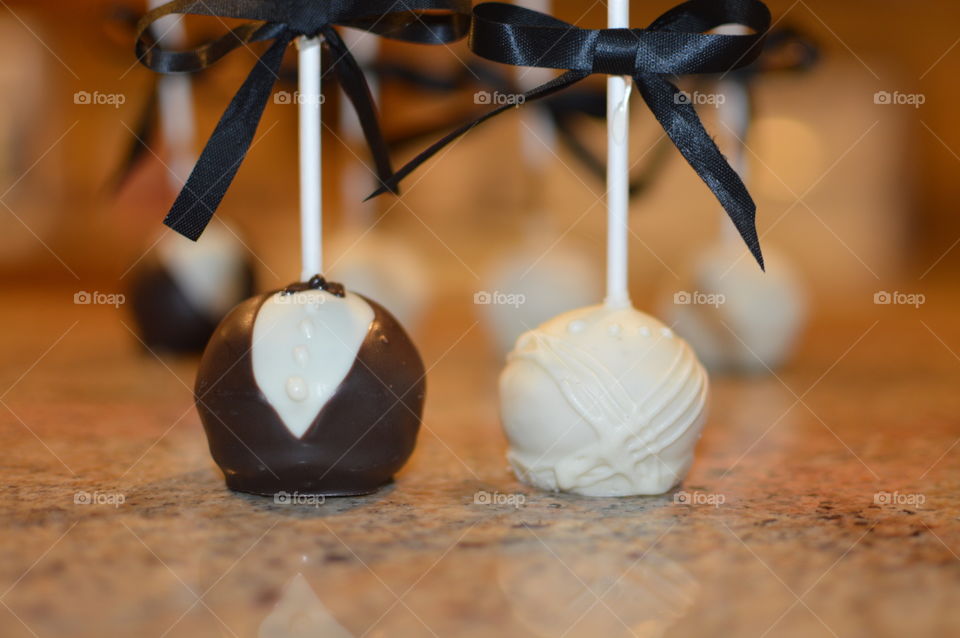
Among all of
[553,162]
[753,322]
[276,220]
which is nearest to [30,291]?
[276,220]

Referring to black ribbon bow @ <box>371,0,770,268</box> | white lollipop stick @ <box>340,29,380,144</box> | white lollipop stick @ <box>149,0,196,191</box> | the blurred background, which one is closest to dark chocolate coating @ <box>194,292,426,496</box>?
black ribbon bow @ <box>371,0,770,268</box>

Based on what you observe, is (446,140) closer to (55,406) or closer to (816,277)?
(55,406)
